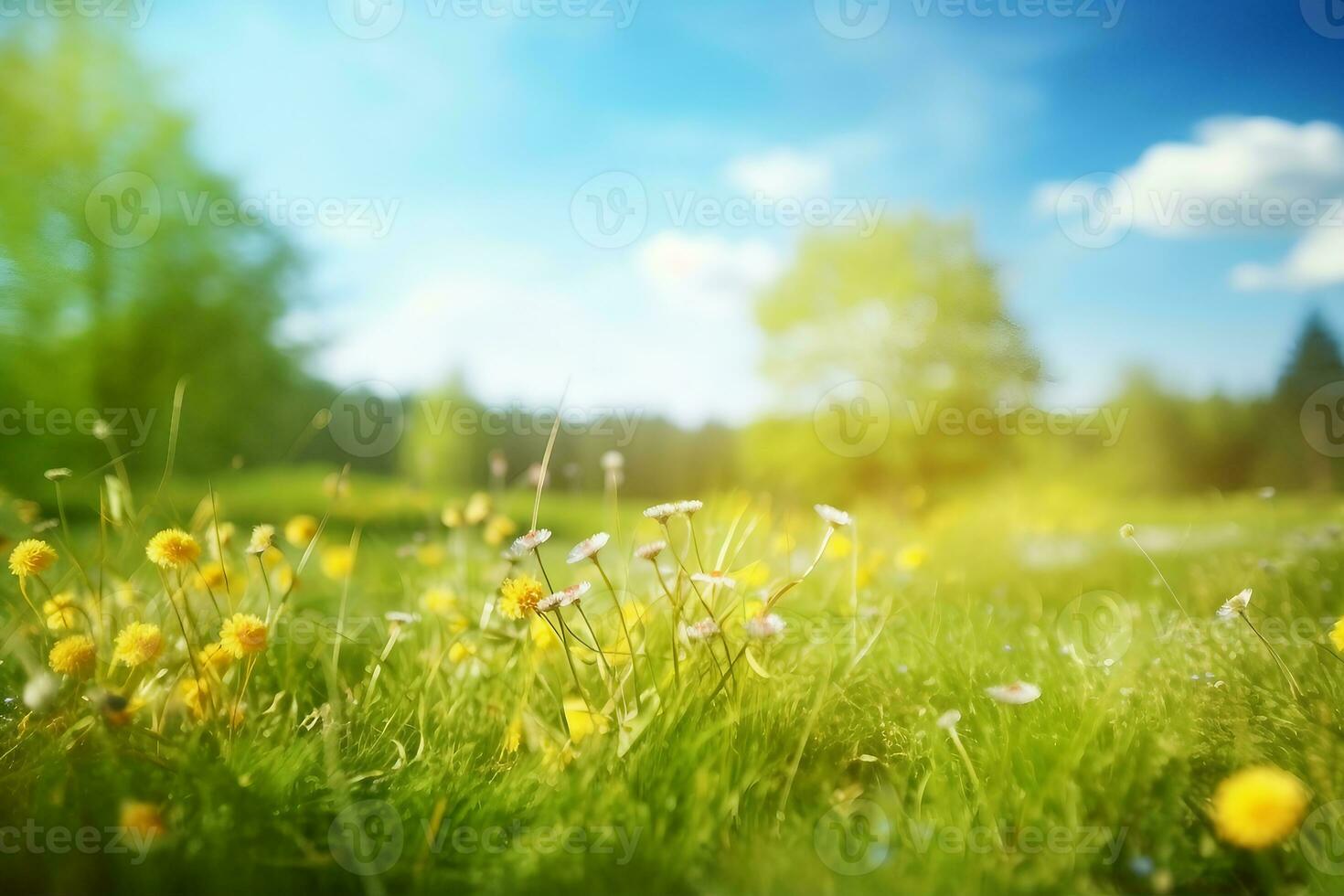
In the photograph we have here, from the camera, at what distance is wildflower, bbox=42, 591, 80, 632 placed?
6.73 ft

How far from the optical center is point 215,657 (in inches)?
75.3

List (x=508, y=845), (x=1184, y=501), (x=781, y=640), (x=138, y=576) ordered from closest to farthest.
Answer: (x=508, y=845)
(x=781, y=640)
(x=138, y=576)
(x=1184, y=501)

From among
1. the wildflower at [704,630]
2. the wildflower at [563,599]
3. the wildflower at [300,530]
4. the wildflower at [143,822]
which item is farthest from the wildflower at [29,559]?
the wildflower at [704,630]

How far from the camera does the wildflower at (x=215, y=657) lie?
189cm

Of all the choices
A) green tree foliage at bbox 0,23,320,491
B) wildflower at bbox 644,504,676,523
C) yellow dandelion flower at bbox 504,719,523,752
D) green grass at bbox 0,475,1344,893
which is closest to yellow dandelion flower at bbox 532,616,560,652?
green grass at bbox 0,475,1344,893

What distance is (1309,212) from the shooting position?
3.94 metres

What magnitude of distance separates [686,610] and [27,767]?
5.62ft

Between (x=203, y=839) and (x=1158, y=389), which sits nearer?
(x=203, y=839)

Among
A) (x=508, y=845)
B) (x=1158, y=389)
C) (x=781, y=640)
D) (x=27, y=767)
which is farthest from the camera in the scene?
(x=1158, y=389)

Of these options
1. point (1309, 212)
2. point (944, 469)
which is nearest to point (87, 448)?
point (1309, 212)

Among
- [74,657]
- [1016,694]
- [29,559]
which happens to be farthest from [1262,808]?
[29,559]

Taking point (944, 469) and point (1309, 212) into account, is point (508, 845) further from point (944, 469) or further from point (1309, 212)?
point (944, 469)

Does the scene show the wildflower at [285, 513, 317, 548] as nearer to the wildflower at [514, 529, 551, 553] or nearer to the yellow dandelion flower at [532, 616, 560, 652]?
the yellow dandelion flower at [532, 616, 560, 652]

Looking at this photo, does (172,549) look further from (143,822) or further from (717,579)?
(717,579)
